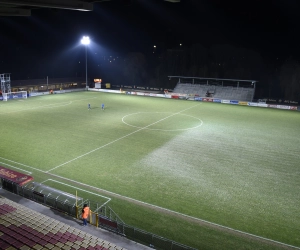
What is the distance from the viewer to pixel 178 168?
17.9 meters

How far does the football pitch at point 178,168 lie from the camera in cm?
1177

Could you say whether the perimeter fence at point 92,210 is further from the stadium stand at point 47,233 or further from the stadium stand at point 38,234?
the stadium stand at point 38,234

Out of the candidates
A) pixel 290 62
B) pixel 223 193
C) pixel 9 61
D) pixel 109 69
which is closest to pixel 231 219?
pixel 223 193

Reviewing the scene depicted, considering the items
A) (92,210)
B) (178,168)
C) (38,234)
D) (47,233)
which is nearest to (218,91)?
(178,168)

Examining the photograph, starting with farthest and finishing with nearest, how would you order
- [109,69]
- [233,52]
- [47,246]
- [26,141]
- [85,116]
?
[109,69]
[233,52]
[85,116]
[26,141]
[47,246]

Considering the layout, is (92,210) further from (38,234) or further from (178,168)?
(178,168)

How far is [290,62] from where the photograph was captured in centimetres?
5188

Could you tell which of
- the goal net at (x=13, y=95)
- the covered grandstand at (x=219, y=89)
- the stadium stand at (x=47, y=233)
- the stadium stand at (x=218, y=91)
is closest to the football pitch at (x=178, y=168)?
the stadium stand at (x=47, y=233)

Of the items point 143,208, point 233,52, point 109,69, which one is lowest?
point 143,208

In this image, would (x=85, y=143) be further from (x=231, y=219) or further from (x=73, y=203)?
(x=231, y=219)

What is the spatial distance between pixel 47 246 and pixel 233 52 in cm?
5898

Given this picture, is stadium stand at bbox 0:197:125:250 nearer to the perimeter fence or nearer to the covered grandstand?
the perimeter fence

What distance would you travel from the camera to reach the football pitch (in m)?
11.8

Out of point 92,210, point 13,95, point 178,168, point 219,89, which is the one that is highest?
point 219,89
